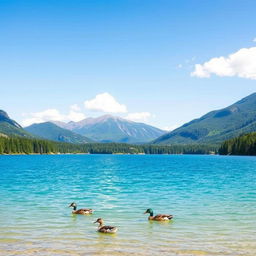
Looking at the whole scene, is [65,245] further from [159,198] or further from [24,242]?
[159,198]

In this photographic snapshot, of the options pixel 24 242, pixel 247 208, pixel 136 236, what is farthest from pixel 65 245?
pixel 247 208

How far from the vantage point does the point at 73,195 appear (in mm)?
54625

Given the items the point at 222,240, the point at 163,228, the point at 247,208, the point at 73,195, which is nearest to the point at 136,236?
the point at 163,228

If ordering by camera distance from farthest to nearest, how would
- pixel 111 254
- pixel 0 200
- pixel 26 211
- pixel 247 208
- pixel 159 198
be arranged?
pixel 159 198 < pixel 0 200 < pixel 247 208 < pixel 26 211 < pixel 111 254

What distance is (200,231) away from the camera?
2992cm

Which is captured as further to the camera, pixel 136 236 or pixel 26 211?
pixel 26 211

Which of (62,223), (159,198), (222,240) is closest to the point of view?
(222,240)

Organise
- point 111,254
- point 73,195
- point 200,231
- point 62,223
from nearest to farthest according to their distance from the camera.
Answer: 1. point 111,254
2. point 200,231
3. point 62,223
4. point 73,195

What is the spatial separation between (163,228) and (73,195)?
83.6 ft

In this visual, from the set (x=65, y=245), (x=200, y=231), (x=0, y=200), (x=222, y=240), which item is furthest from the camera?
(x=0, y=200)

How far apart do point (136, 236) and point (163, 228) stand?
3.92m

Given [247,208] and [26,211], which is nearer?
[26,211]

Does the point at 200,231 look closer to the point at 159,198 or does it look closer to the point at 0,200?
the point at 159,198

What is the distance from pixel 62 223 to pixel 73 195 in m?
21.8
